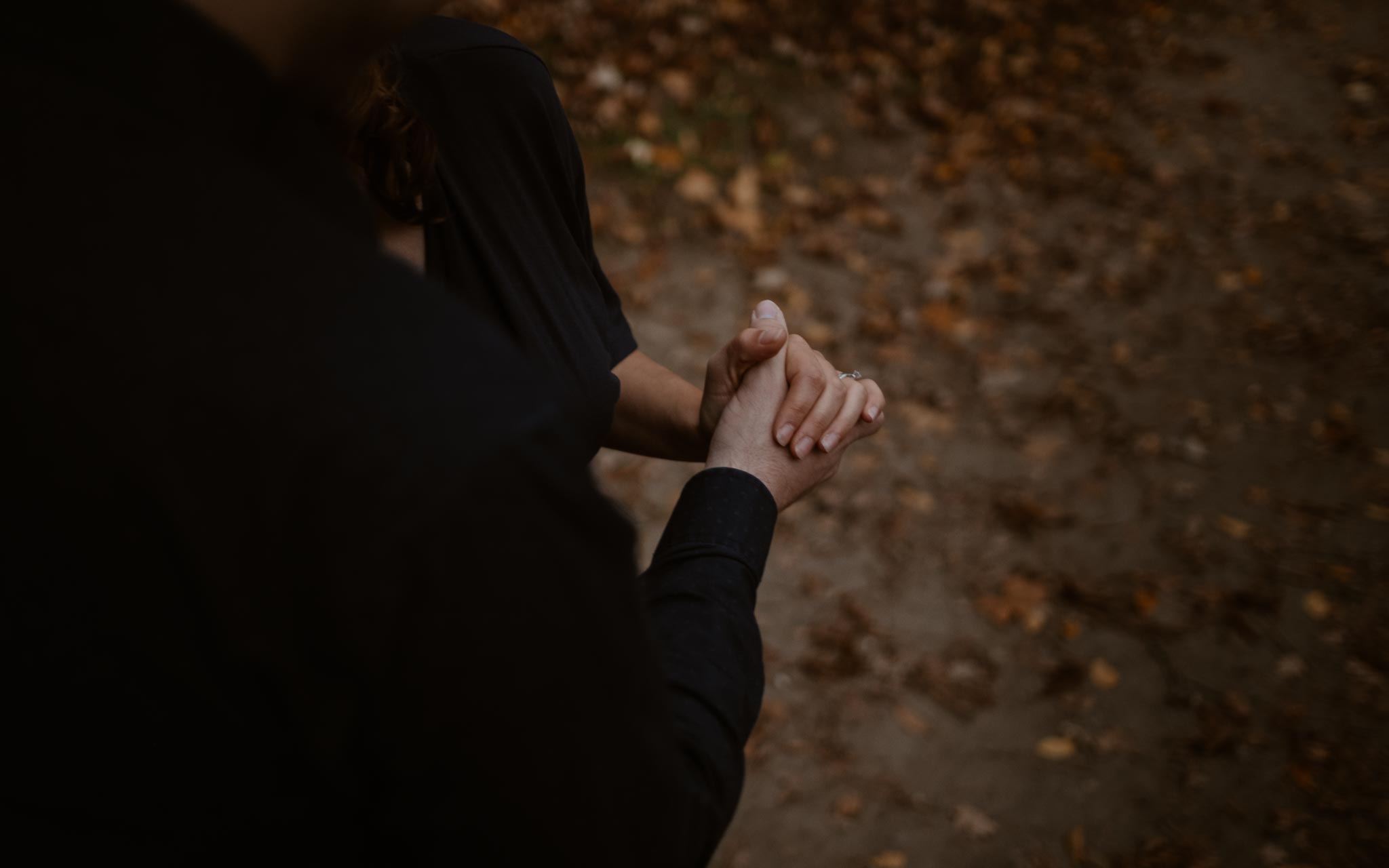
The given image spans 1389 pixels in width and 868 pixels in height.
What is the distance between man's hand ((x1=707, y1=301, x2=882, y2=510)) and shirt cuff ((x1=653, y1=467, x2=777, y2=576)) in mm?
84

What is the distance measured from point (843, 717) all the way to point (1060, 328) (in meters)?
2.57

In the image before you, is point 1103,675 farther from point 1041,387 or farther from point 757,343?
point 757,343

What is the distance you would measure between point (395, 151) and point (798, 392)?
2.53ft

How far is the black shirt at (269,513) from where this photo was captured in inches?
23.9

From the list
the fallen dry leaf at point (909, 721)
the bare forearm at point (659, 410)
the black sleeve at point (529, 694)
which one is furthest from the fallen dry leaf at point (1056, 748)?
the black sleeve at point (529, 694)

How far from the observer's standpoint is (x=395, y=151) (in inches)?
56.2

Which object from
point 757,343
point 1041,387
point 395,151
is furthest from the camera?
point 1041,387

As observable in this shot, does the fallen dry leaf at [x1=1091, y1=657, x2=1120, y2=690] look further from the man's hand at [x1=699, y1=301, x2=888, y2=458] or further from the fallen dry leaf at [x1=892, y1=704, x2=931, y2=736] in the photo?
the man's hand at [x1=699, y1=301, x2=888, y2=458]

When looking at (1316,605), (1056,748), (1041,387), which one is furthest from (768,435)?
(1316,605)

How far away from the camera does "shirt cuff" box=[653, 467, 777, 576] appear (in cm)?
126

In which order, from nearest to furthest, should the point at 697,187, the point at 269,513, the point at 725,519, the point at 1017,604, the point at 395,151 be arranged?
1. the point at 269,513
2. the point at 725,519
3. the point at 395,151
4. the point at 1017,604
5. the point at 697,187

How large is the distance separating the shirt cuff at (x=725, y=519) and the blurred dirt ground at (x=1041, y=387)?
2.28 meters

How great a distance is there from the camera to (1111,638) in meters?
3.82

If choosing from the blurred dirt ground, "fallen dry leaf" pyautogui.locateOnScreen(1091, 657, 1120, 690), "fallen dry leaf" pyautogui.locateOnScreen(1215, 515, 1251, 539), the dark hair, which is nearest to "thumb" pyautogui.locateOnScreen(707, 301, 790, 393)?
Answer: the dark hair
